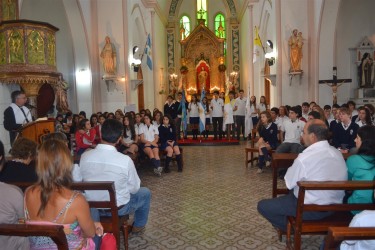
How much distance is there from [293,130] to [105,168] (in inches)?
176

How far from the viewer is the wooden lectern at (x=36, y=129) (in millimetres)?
5871

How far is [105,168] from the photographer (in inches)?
133

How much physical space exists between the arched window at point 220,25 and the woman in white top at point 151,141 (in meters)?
15.3

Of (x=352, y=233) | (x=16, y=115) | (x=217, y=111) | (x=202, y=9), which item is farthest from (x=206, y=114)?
(x=202, y=9)

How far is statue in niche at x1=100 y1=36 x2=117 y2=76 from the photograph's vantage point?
11281 mm

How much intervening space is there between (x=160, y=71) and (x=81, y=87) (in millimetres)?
7550

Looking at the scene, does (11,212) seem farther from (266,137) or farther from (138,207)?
(266,137)

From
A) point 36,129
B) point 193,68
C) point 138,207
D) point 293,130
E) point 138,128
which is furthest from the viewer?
point 193,68

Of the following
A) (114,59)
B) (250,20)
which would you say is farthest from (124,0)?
(250,20)

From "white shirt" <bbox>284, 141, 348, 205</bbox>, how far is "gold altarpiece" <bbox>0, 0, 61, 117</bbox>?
5263 millimetres

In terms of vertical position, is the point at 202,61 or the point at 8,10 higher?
the point at 202,61

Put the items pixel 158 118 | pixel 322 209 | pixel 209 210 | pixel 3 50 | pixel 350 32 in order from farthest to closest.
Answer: pixel 350 32
pixel 158 118
pixel 3 50
pixel 209 210
pixel 322 209

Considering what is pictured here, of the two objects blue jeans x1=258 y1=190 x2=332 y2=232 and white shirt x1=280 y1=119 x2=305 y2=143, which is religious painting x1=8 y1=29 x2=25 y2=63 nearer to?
white shirt x1=280 y1=119 x2=305 y2=143

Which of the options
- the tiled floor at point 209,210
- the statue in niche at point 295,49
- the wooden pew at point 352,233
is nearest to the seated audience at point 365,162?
the tiled floor at point 209,210
